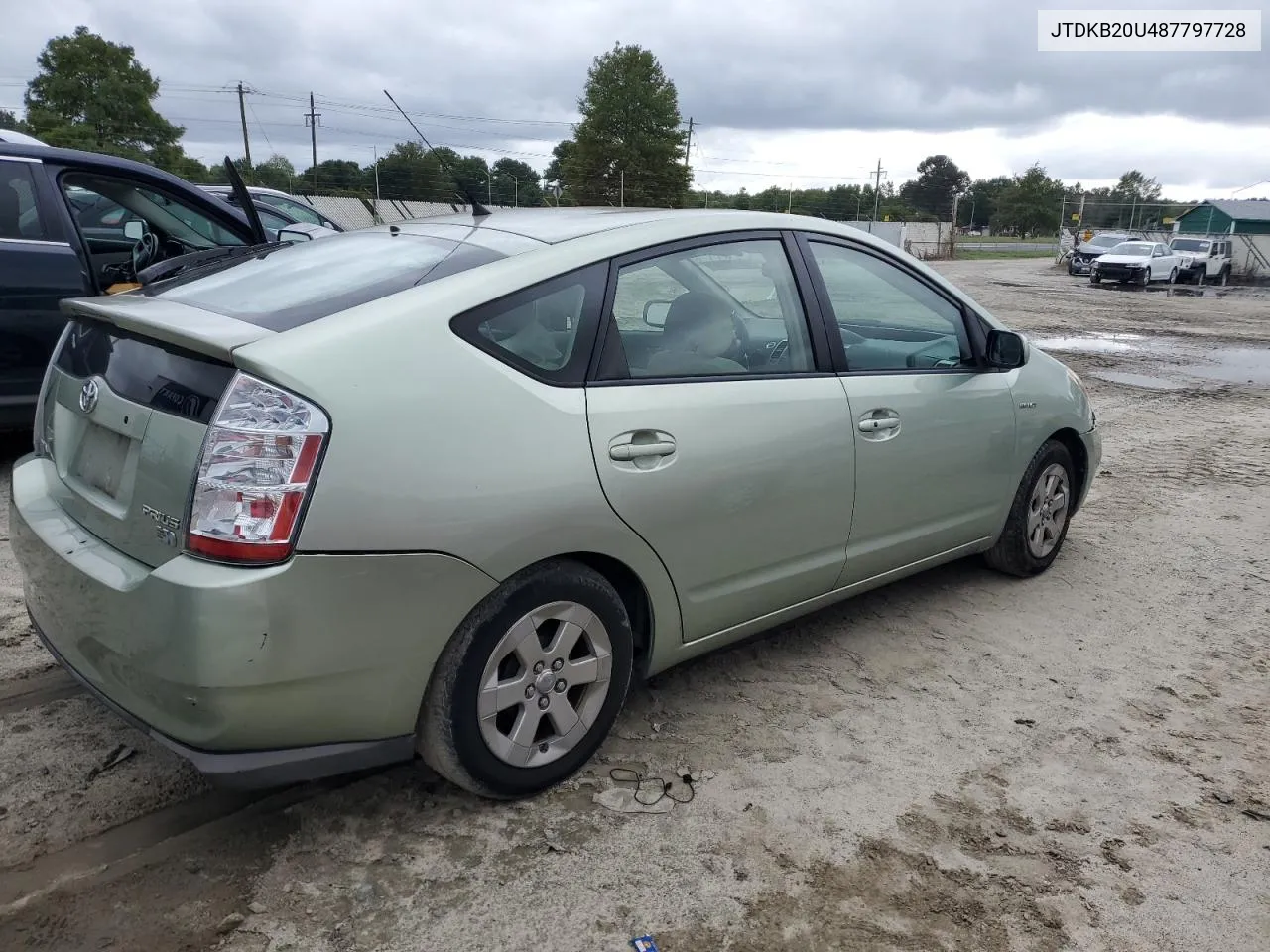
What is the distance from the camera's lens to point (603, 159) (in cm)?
6931

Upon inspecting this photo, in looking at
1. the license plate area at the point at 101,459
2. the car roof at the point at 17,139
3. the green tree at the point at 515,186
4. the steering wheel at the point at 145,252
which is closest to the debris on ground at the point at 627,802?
the license plate area at the point at 101,459

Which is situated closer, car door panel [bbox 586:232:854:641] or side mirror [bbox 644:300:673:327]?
car door panel [bbox 586:232:854:641]

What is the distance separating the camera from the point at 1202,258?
1308 inches

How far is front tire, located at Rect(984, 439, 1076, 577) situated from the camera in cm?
437

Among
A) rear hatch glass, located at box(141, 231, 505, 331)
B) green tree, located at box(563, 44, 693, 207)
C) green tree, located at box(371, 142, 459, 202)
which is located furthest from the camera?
green tree, located at box(563, 44, 693, 207)

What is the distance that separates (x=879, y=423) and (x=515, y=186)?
36.3 ft

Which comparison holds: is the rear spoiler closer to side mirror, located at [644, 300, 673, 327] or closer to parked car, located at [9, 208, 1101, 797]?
parked car, located at [9, 208, 1101, 797]

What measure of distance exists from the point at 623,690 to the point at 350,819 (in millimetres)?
814

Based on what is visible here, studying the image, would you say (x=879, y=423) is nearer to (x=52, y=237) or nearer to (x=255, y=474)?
(x=255, y=474)

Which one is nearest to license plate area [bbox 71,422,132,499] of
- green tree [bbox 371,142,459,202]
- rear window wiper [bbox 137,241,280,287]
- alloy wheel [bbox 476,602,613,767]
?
rear window wiper [bbox 137,241,280,287]

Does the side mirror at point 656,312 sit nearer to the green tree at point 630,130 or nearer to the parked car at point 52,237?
the parked car at point 52,237

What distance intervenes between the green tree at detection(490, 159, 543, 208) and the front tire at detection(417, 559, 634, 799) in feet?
28.6

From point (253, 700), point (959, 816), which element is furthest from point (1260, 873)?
point (253, 700)

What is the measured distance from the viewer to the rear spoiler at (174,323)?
229 cm
